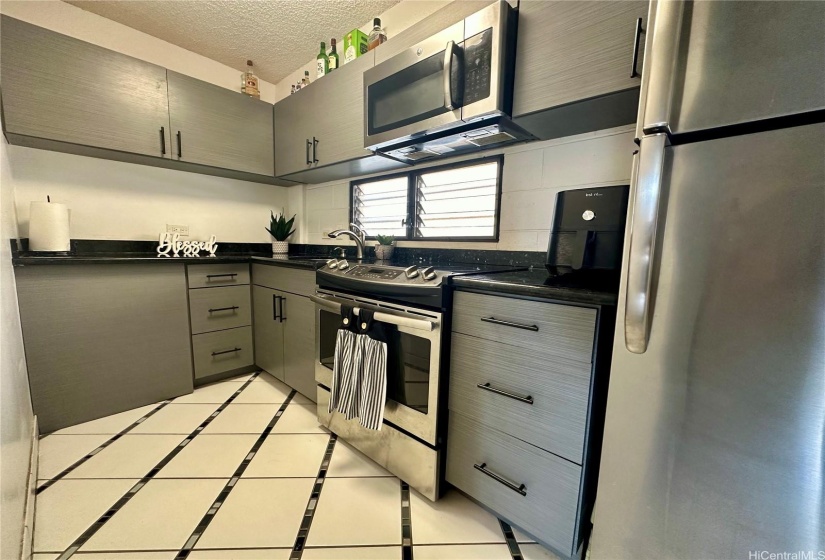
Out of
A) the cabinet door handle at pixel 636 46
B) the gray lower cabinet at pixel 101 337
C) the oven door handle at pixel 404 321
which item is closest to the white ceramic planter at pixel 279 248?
the gray lower cabinet at pixel 101 337

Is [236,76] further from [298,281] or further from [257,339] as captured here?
[257,339]

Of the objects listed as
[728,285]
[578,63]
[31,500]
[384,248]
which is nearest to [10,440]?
[31,500]

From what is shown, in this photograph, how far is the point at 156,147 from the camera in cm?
203

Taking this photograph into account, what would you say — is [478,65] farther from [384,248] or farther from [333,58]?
[333,58]

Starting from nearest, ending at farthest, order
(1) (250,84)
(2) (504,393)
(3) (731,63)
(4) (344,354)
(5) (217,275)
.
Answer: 1. (3) (731,63)
2. (2) (504,393)
3. (4) (344,354)
4. (5) (217,275)
5. (1) (250,84)

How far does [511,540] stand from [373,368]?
0.78 meters

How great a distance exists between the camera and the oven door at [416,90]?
1250 mm

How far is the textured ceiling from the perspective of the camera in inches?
73.6

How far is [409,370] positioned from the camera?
1256mm

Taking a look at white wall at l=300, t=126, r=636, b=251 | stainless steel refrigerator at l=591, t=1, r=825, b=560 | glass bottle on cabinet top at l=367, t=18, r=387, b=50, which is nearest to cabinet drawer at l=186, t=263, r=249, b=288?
white wall at l=300, t=126, r=636, b=251

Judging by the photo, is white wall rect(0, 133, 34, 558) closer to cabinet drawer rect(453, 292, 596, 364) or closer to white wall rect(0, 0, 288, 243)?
white wall rect(0, 0, 288, 243)

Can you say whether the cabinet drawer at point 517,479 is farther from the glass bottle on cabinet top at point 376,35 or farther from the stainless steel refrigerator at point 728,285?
the glass bottle on cabinet top at point 376,35

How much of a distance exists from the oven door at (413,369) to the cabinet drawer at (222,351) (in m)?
1.35

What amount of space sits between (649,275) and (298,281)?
5.69 ft
